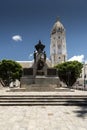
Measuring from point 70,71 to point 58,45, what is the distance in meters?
68.6

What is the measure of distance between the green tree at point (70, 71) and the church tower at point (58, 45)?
55954 millimetres

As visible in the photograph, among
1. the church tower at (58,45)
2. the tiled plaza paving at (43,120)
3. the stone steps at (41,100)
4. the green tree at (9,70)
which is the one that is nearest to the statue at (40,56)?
the stone steps at (41,100)

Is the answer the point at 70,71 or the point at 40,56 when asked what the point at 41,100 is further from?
the point at 70,71

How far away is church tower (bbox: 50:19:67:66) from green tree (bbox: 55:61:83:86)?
55954 mm

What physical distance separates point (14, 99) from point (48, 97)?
7.44 feet

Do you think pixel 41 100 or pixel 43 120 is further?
pixel 41 100

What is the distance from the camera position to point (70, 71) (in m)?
63.6

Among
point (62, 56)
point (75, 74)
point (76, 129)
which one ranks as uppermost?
point (62, 56)

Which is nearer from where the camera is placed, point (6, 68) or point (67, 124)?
point (67, 124)

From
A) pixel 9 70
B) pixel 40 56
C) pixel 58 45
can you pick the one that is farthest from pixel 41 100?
pixel 58 45

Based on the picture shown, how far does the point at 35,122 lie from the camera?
9.75m

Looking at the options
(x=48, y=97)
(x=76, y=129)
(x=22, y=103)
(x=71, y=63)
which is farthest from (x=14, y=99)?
(x=71, y=63)

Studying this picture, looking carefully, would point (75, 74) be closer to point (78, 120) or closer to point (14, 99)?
point (14, 99)

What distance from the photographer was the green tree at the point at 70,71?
63744 mm
